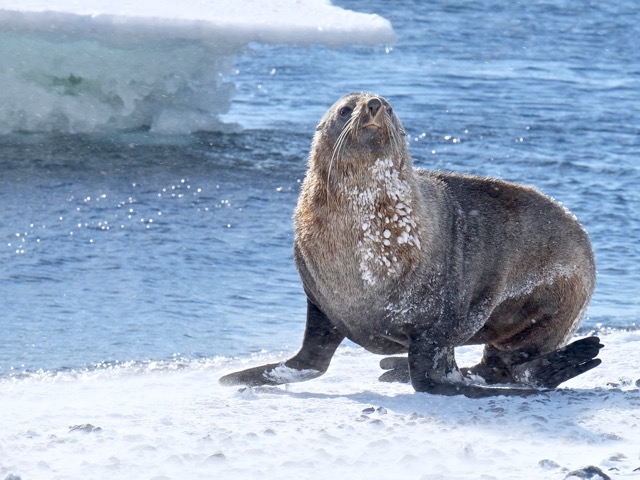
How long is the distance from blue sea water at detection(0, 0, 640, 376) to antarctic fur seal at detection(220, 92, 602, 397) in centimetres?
126

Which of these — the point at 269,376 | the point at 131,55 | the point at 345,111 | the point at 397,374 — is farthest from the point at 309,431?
the point at 131,55

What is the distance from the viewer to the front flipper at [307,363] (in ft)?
18.3

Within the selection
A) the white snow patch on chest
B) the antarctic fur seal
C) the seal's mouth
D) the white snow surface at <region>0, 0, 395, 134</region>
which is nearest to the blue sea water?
the white snow surface at <region>0, 0, 395, 134</region>

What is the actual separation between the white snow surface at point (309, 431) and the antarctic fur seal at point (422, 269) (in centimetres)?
20

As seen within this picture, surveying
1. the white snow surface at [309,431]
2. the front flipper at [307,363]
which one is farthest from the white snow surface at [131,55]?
the front flipper at [307,363]

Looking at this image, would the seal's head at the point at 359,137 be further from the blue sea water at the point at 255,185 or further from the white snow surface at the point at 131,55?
the white snow surface at the point at 131,55

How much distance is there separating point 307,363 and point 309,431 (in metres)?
1.10

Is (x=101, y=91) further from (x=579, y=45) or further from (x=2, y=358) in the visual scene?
(x=579, y=45)

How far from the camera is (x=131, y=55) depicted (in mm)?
11742

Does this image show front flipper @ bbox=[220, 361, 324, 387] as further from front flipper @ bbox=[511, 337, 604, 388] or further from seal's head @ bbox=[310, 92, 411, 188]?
front flipper @ bbox=[511, 337, 604, 388]

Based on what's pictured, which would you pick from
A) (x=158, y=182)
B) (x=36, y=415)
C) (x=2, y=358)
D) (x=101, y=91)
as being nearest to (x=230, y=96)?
(x=101, y=91)

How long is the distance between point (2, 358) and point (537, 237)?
2.70 m

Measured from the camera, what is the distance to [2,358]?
6.29 meters

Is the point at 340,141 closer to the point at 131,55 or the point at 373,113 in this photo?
the point at 373,113
